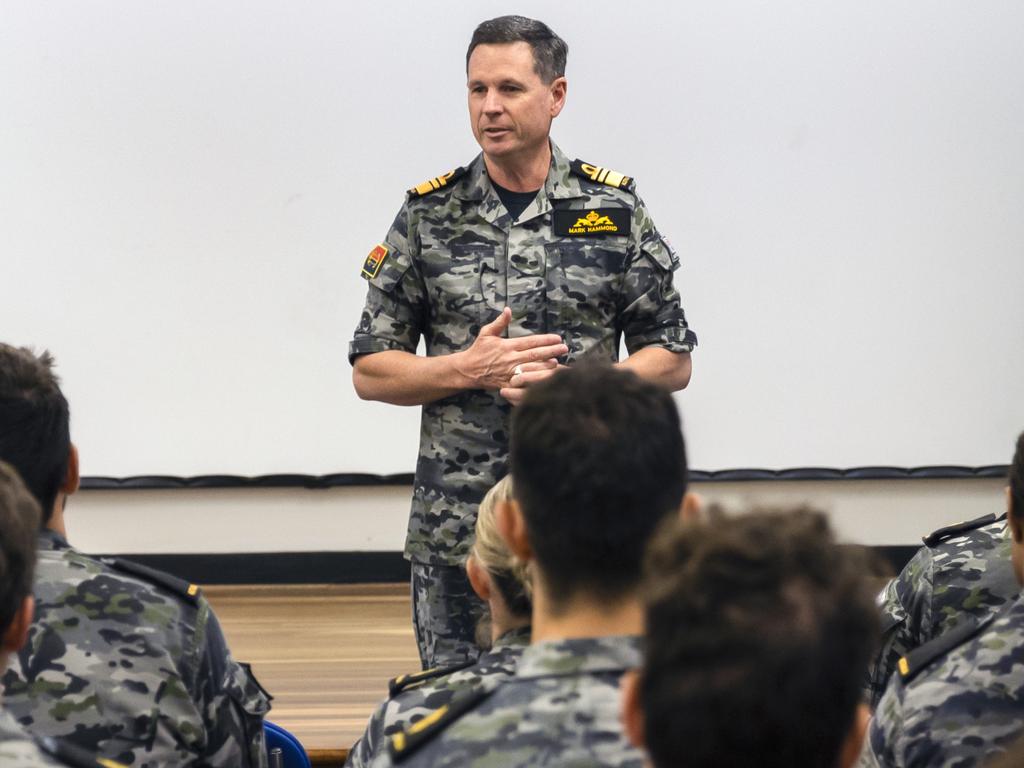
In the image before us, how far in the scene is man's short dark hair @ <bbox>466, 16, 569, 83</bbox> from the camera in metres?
2.46

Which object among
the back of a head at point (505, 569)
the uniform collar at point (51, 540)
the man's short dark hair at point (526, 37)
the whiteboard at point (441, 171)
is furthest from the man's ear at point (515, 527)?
the whiteboard at point (441, 171)

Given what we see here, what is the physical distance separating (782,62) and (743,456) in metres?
1.32

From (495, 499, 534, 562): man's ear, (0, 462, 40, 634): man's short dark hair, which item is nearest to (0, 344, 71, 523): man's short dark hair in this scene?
(0, 462, 40, 634): man's short dark hair

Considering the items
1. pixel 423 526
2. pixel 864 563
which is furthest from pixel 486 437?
pixel 864 563

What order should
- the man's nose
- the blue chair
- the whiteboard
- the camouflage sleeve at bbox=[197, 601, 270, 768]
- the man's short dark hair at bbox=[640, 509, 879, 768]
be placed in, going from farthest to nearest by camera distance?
the whiteboard
the man's nose
the blue chair
the camouflage sleeve at bbox=[197, 601, 270, 768]
the man's short dark hair at bbox=[640, 509, 879, 768]

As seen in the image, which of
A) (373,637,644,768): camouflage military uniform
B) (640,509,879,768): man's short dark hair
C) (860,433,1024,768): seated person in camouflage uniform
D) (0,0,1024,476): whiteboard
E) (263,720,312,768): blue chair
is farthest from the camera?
(0,0,1024,476): whiteboard

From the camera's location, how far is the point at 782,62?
4457mm

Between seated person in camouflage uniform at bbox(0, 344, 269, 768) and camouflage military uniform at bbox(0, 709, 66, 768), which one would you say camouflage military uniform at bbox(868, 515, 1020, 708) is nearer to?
seated person in camouflage uniform at bbox(0, 344, 269, 768)

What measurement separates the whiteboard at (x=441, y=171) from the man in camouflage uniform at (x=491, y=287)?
6.51 feet

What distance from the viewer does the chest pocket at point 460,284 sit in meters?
2.49

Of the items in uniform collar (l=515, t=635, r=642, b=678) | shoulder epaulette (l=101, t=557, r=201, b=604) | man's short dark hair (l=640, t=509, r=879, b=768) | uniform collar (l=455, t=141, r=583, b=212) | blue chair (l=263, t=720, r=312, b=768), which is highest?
uniform collar (l=455, t=141, r=583, b=212)

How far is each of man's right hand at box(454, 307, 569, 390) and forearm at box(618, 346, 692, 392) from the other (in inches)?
6.1

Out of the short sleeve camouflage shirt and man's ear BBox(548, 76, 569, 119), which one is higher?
man's ear BBox(548, 76, 569, 119)

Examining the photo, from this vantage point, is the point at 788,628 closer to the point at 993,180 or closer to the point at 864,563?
the point at 864,563
